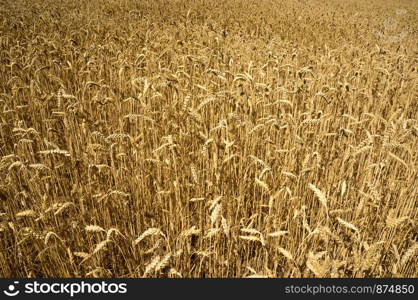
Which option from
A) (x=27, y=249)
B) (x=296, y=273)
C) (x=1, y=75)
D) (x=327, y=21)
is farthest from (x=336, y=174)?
(x=327, y=21)

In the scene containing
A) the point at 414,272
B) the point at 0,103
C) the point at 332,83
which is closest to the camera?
the point at 414,272

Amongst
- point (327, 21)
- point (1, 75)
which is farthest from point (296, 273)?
point (327, 21)

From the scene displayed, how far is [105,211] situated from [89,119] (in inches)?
38.3

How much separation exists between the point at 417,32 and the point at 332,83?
5725 millimetres

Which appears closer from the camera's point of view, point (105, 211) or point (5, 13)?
point (105, 211)

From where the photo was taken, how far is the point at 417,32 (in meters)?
7.14

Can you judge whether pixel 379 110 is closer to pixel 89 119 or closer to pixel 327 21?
pixel 89 119

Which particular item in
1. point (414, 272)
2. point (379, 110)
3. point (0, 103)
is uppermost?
point (0, 103)

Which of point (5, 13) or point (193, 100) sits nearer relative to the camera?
point (193, 100)

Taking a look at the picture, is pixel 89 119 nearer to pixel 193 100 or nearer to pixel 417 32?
pixel 193 100

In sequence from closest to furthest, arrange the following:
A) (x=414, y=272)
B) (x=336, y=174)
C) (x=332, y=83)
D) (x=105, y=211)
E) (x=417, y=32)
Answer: (x=414, y=272) → (x=105, y=211) → (x=336, y=174) → (x=332, y=83) → (x=417, y=32)

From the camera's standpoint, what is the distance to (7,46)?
3.87 meters

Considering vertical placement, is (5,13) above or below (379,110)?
above

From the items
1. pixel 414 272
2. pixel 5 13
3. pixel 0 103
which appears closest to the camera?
pixel 414 272
